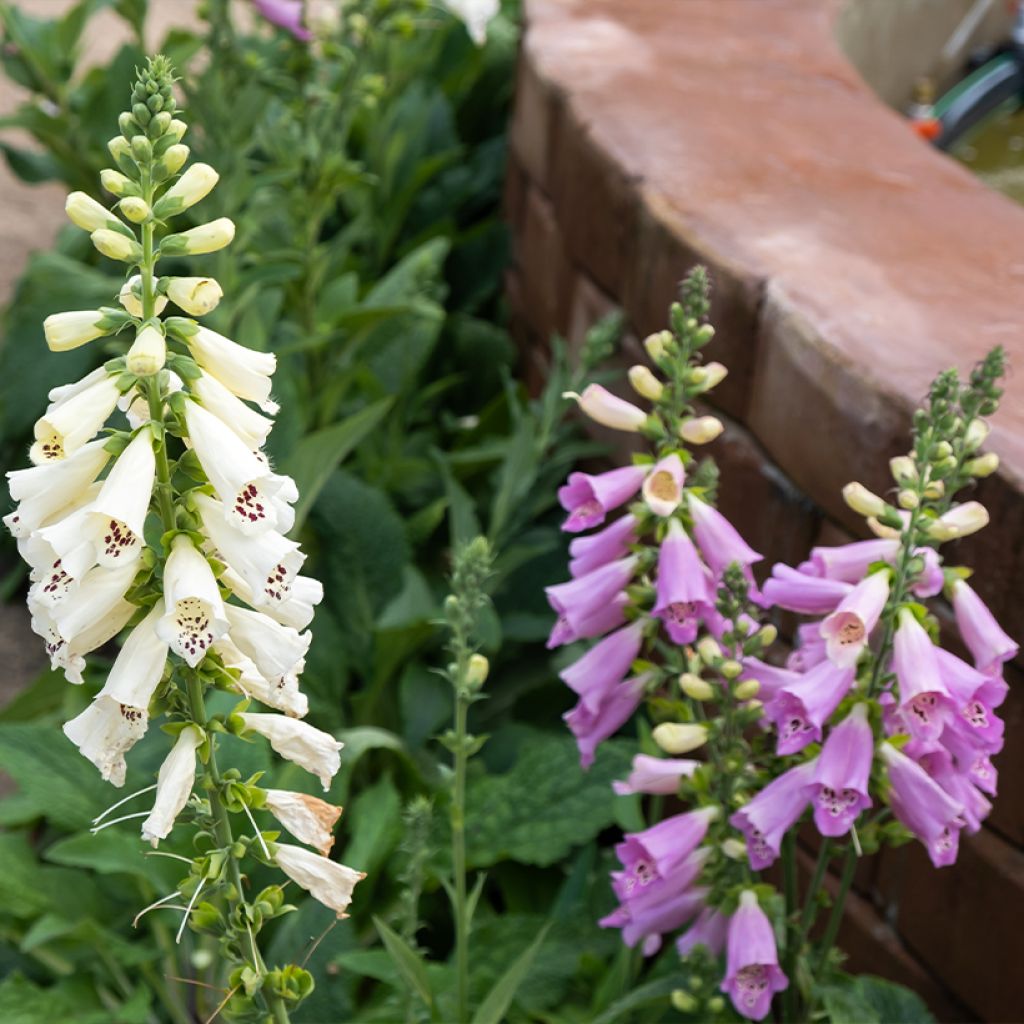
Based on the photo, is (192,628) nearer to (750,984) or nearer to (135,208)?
(135,208)

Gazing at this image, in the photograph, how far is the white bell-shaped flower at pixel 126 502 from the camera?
0.95 m

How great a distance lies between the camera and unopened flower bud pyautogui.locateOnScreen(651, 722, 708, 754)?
141 cm

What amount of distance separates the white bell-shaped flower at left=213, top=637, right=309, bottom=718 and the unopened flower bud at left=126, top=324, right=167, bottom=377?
0.74 feet

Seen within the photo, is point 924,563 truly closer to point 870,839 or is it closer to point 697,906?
point 870,839

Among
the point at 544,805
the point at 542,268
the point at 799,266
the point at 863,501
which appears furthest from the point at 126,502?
the point at 542,268

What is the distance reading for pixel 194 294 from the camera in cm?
99

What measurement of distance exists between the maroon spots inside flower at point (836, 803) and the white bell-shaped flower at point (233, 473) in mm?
624

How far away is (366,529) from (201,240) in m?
1.50

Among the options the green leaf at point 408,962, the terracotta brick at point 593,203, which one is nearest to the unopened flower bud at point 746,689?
the green leaf at point 408,962

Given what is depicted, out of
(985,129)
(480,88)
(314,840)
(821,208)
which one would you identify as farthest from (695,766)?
(985,129)

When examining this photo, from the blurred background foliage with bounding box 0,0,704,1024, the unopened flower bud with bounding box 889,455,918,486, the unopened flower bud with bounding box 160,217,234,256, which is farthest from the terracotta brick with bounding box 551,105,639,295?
the unopened flower bud with bounding box 160,217,234,256

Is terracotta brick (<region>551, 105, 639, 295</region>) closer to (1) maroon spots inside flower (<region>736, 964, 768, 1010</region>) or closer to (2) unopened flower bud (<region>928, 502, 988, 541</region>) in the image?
(2) unopened flower bud (<region>928, 502, 988, 541</region>)

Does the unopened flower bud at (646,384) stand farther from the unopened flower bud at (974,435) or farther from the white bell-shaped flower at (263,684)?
the white bell-shaped flower at (263,684)

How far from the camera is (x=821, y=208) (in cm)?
237
